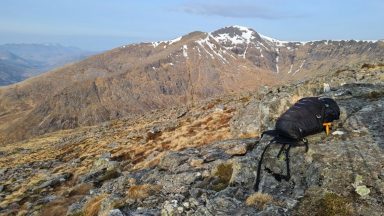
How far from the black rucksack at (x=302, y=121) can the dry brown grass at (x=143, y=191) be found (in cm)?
458

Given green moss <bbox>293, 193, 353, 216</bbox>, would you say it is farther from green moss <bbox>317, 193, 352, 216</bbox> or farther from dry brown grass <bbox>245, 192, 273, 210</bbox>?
dry brown grass <bbox>245, 192, 273, 210</bbox>

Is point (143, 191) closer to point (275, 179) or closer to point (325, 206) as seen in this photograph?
point (275, 179)

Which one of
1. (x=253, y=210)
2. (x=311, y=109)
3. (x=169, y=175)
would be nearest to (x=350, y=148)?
(x=311, y=109)

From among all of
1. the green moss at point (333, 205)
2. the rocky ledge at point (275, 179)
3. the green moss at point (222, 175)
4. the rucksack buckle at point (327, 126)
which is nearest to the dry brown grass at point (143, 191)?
the rocky ledge at point (275, 179)

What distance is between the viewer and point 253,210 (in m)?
13.5

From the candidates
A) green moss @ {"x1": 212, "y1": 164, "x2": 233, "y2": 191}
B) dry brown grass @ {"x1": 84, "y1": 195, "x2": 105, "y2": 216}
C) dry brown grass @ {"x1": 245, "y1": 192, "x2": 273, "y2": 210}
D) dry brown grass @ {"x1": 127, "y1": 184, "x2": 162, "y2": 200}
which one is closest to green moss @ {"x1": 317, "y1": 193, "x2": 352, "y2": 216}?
dry brown grass @ {"x1": 245, "y1": 192, "x2": 273, "y2": 210}

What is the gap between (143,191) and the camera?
16.7 metres

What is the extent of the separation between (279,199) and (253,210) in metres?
1.00

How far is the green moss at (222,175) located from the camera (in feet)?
53.1

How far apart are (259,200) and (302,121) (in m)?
4.36

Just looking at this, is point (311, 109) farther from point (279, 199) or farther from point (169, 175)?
point (169, 175)

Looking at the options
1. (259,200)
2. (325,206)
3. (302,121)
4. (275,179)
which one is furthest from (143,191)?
(325,206)

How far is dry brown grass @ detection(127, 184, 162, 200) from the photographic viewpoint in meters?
16.4

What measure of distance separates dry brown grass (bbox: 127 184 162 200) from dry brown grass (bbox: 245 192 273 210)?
455cm
